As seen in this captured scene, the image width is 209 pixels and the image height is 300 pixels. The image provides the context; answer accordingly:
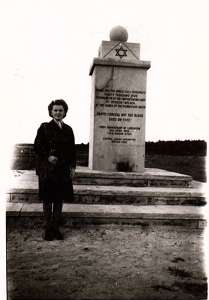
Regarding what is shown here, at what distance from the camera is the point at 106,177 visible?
220 inches

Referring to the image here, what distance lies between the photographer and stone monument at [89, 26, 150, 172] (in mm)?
6250

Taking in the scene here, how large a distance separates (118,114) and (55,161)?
2.85m

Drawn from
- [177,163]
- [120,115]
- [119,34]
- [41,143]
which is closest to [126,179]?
[120,115]

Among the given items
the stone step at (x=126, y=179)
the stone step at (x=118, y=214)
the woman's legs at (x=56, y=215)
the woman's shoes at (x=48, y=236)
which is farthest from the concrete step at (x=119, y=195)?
the woman's shoes at (x=48, y=236)

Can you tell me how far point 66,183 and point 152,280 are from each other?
1596mm

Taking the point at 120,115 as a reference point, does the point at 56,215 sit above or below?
below

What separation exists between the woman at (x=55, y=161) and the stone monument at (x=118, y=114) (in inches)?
95.9

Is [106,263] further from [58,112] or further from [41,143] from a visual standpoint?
[58,112]

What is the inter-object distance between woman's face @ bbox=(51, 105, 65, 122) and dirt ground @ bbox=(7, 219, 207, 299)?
151 centimetres

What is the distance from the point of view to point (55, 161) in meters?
3.72

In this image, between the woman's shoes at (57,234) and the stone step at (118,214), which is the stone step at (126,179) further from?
the woman's shoes at (57,234)

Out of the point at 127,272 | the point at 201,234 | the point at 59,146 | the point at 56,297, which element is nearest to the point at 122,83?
the point at 59,146

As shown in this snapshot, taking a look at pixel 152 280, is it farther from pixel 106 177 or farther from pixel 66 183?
pixel 106 177

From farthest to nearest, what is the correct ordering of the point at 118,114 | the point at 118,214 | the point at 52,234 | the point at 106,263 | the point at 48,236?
the point at 118,114 → the point at 118,214 → the point at 52,234 → the point at 48,236 → the point at 106,263
